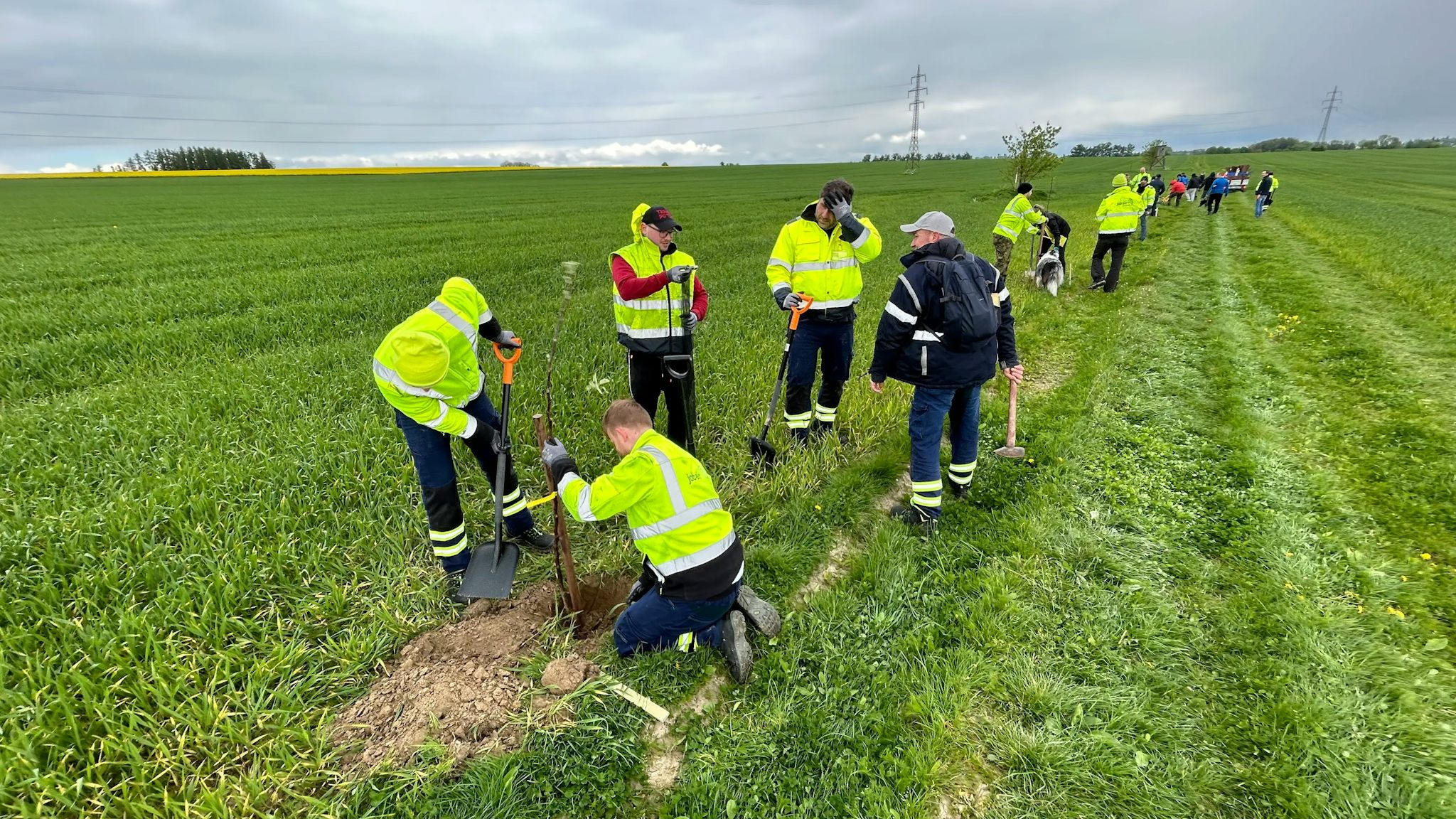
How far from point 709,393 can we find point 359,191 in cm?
4680

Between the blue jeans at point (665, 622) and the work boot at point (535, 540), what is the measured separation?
1.27 meters

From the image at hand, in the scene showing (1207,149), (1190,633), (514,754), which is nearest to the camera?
(514,754)

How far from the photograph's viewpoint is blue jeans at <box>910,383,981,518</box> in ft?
14.9

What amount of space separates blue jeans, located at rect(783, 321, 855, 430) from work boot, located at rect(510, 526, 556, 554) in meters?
2.52

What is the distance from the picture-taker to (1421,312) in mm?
9281

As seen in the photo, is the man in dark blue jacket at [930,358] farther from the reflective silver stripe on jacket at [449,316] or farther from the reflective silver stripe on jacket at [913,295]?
the reflective silver stripe on jacket at [449,316]

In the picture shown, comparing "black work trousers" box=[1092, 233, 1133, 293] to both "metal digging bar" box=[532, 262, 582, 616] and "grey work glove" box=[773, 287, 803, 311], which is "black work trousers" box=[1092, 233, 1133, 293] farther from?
"metal digging bar" box=[532, 262, 582, 616]

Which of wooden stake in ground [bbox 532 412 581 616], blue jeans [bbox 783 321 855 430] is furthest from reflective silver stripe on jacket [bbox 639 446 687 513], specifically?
blue jeans [bbox 783 321 855 430]

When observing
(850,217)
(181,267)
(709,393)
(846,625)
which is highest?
(850,217)

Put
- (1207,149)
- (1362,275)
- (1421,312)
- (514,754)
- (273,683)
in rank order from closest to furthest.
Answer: (514,754) < (273,683) < (1421,312) < (1362,275) < (1207,149)

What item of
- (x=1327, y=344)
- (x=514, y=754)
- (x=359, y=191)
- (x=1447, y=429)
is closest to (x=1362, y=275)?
(x=1327, y=344)

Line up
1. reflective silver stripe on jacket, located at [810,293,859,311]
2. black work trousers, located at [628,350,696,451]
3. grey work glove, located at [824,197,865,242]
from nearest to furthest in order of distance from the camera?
grey work glove, located at [824,197,865,242]
black work trousers, located at [628,350,696,451]
reflective silver stripe on jacket, located at [810,293,859,311]

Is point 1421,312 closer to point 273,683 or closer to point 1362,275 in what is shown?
point 1362,275

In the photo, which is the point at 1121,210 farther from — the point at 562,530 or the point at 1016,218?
the point at 562,530
